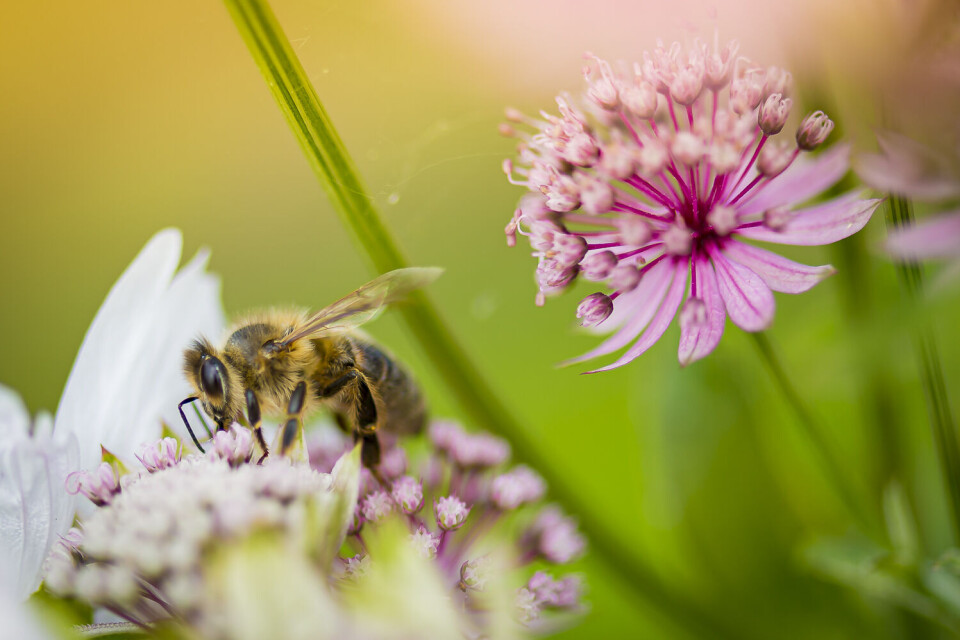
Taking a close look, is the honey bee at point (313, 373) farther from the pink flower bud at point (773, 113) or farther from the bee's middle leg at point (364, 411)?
the pink flower bud at point (773, 113)

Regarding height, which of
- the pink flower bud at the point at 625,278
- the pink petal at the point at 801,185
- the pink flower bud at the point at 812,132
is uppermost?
the pink flower bud at the point at 812,132

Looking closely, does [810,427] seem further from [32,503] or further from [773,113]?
[32,503]

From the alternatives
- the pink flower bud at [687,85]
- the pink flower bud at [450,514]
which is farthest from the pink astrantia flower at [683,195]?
the pink flower bud at [450,514]

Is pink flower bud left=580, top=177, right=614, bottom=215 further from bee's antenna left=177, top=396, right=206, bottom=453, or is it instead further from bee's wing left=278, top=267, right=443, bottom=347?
bee's antenna left=177, top=396, right=206, bottom=453

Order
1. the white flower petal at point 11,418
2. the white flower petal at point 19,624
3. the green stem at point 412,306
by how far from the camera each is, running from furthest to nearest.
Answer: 1. the white flower petal at point 11,418
2. the green stem at point 412,306
3. the white flower petal at point 19,624

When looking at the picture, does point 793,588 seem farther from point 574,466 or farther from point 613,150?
point 613,150

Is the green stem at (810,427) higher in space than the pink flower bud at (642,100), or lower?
lower
